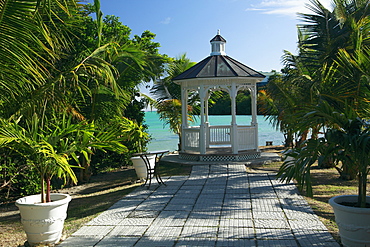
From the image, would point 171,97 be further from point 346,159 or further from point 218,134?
point 346,159

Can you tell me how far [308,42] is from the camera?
1035cm

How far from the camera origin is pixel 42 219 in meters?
5.05

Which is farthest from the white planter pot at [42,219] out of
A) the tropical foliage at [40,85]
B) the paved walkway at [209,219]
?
the tropical foliage at [40,85]

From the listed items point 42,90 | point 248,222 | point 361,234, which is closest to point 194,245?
point 248,222

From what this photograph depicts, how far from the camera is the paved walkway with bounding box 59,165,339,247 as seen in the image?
5188 millimetres

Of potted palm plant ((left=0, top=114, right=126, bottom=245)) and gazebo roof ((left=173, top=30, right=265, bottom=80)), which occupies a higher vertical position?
gazebo roof ((left=173, top=30, right=265, bottom=80))

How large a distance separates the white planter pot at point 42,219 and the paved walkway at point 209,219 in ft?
0.81

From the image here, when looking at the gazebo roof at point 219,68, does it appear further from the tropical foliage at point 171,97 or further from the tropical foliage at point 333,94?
the tropical foliage at point 171,97

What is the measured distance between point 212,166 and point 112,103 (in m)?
3.63

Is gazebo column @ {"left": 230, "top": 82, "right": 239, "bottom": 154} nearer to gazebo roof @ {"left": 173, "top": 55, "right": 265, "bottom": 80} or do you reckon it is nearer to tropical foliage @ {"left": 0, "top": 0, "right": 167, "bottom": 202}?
gazebo roof @ {"left": 173, "top": 55, "right": 265, "bottom": 80}

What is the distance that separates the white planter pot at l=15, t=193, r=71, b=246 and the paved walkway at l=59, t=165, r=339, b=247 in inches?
9.7

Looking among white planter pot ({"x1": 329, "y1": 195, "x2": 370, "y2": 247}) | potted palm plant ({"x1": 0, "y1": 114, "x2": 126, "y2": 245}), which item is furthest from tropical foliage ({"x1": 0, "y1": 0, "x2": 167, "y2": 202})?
white planter pot ({"x1": 329, "y1": 195, "x2": 370, "y2": 247})

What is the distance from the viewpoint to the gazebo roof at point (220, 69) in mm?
12594

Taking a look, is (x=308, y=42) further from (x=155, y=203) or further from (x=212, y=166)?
(x=155, y=203)
